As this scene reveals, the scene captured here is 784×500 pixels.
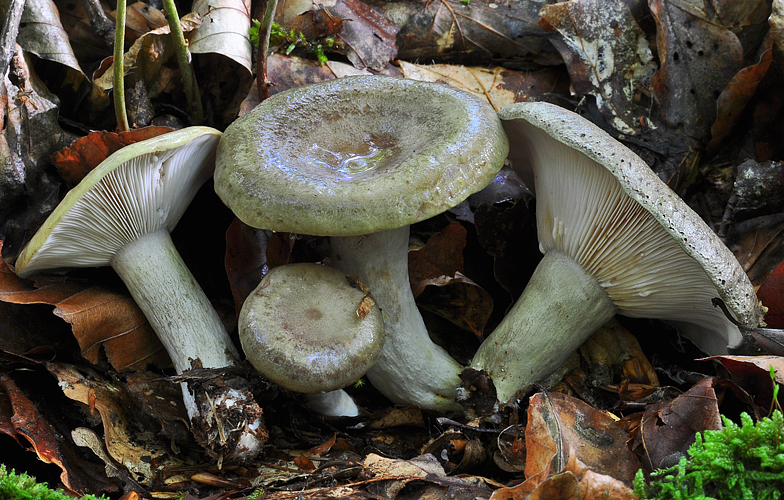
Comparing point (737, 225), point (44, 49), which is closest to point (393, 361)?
point (737, 225)

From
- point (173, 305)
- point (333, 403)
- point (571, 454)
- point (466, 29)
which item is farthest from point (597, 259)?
point (466, 29)

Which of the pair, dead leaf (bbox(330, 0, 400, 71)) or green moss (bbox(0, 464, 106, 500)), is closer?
green moss (bbox(0, 464, 106, 500))

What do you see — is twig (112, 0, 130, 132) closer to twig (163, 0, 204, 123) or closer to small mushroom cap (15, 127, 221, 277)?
twig (163, 0, 204, 123)

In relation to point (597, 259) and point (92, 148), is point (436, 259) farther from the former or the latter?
point (92, 148)

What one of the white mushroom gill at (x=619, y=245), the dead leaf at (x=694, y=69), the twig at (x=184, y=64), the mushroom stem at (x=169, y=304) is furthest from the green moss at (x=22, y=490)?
the dead leaf at (x=694, y=69)

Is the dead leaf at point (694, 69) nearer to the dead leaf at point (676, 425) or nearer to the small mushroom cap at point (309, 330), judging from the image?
the dead leaf at point (676, 425)

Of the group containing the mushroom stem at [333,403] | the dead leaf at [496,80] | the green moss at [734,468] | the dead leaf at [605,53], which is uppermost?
the dead leaf at [605,53]

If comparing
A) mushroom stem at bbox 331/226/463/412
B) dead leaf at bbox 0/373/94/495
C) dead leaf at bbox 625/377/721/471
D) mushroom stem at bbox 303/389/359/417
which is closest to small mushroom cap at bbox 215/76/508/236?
mushroom stem at bbox 331/226/463/412

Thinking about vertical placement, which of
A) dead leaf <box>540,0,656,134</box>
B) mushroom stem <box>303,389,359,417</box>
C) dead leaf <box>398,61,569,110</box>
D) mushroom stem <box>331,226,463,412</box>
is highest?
dead leaf <box>540,0,656,134</box>
